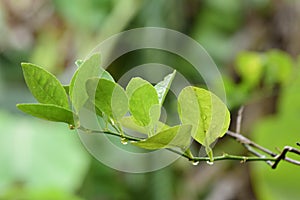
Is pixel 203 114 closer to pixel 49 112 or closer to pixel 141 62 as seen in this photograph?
pixel 49 112

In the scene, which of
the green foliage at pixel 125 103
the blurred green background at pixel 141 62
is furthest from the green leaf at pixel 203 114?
the blurred green background at pixel 141 62

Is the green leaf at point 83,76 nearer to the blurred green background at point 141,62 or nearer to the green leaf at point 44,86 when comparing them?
the green leaf at point 44,86

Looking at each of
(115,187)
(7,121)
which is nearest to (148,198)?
(115,187)

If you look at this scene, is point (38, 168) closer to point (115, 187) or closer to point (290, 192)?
point (115, 187)

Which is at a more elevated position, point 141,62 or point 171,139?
point 171,139

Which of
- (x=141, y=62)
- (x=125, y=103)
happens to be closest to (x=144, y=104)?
(x=125, y=103)

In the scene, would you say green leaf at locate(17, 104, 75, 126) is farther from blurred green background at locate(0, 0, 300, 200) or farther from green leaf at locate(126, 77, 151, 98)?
blurred green background at locate(0, 0, 300, 200)
